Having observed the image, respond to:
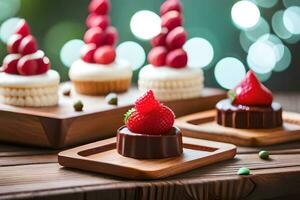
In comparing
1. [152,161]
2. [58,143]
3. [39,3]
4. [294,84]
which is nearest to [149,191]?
[152,161]

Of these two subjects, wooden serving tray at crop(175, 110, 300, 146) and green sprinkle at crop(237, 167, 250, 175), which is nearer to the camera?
green sprinkle at crop(237, 167, 250, 175)

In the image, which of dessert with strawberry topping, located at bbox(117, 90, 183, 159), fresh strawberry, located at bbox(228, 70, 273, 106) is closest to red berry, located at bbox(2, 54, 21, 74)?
dessert with strawberry topping, located at bbox(117, 90, 183, 159)

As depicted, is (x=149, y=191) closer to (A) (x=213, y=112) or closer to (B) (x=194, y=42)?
(A) (x=213, y=112)

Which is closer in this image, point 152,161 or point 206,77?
point 152,161

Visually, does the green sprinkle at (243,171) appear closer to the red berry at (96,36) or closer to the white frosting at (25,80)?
the white frosting at (25,80)

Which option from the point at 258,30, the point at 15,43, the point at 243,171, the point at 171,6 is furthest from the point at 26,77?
the point at 258,30

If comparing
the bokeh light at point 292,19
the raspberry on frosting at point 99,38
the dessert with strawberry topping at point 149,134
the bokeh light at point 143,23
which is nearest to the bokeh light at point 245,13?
the bokeh light at point 292,19

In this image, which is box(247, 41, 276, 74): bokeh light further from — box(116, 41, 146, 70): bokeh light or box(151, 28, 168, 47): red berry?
box(151, 28, 168, 47): red berry
